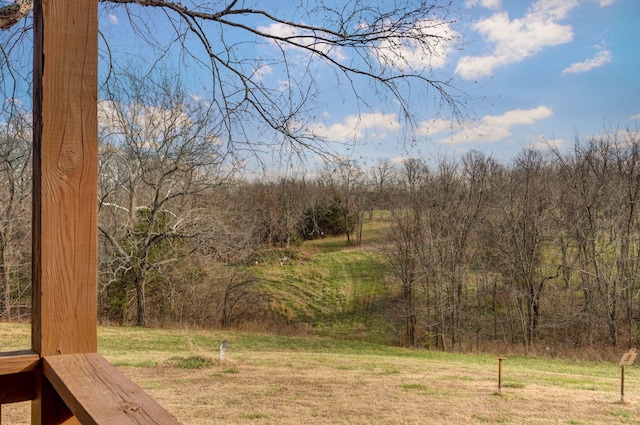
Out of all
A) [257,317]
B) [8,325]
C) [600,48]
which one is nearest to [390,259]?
[257,317]

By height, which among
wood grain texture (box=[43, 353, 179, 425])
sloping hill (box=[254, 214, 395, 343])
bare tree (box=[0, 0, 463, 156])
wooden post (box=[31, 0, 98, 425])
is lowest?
sloping hill (box=[254, 214, 395, 343])

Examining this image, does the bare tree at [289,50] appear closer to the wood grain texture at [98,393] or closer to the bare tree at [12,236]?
the wood grain texture at [98,393]

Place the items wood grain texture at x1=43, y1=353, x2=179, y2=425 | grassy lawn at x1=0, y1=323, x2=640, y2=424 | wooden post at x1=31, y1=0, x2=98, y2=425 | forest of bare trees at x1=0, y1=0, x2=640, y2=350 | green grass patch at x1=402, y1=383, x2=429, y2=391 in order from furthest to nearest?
forest of bare trees at x1=0, y1=0, x2=640, y2=350, green grass patch at x1=402, y1=383, x2=429, y2=391, grassy lawn at x1=0, y1=323, x2=640, y2=424, wooden post at x1=31, y1=0, x2=98, y2=425, wood grain texture at x1=43, y1=353, x2=179, y2=425

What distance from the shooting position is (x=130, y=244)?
14305 mm

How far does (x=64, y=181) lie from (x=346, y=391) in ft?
20.4

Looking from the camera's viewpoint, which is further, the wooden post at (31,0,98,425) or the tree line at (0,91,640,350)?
the tree line at (0,91,640,350)

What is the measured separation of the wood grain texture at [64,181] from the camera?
1063mm

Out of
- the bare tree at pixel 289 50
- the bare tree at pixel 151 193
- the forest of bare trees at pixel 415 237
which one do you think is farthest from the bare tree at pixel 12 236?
the bare tree at pixel 289 50

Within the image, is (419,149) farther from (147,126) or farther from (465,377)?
(147,126)

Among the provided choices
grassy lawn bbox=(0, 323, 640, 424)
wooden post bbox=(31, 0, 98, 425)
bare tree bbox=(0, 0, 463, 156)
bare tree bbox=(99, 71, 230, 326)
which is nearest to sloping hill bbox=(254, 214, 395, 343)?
bare tree bbox=(99, 71, 230, 326)

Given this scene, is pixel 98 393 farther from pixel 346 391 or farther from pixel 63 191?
pixel 346 391

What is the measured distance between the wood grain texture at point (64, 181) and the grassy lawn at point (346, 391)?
445 cm

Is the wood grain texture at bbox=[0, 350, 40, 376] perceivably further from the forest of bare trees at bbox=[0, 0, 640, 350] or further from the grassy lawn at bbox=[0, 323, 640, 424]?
the forest of bare trees at bbox=[0, 0, 640, 350]

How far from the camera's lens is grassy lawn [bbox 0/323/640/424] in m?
5.46
